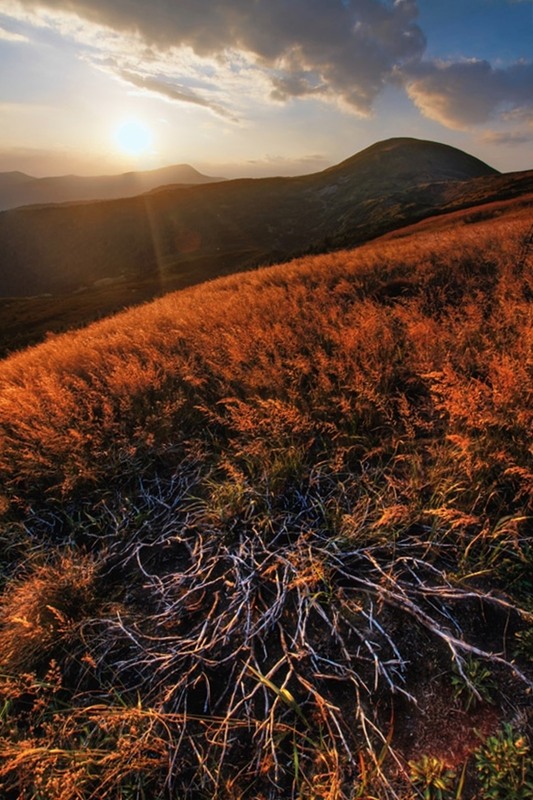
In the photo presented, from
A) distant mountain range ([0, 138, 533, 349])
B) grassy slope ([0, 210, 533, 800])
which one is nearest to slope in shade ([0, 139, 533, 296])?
distant mountain range ([0, 138, 533, 349])

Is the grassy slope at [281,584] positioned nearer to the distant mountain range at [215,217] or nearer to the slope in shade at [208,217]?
the distant mountain range at [215,217]

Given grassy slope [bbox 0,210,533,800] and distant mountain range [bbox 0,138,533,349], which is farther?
distant mountain range [bbox 0,138,533,349]

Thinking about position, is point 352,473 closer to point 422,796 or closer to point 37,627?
point 422,796

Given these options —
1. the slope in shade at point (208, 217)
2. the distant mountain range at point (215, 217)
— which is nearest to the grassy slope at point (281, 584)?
the distant mountain range at point (215, 217)

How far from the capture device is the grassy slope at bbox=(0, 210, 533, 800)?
181 cm

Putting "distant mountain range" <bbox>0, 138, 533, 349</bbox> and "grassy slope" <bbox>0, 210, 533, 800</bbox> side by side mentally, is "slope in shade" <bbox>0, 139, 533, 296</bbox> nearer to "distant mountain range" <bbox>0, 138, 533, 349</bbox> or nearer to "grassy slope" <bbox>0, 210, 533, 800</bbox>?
"distant mountain range" <bbox>0, 138, 533, 349</bbox>

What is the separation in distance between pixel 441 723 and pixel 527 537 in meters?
1.14

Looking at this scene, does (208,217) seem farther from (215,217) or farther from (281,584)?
(281,584)

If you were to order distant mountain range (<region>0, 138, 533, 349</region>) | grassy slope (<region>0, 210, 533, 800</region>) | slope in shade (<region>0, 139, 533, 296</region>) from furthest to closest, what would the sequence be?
slope in shade (<region>0, 139, 533, 296</region>) < distant mountain range (<region>0, 138, 533, 349</region>) < grassy slope (<region>0, 210, 533, 800</region>)

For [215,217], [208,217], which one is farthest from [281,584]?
[208,217]

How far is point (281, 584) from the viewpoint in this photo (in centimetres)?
249

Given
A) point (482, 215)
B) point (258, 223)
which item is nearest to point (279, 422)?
point (482, 215)

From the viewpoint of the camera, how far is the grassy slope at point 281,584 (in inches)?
71.2

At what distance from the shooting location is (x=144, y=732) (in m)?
1.95
